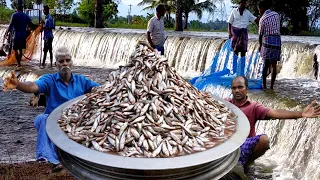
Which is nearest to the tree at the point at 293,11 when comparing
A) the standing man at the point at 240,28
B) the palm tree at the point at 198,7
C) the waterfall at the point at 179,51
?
the palm tree at the point at 198,7

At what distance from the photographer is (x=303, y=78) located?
10867 millimetres

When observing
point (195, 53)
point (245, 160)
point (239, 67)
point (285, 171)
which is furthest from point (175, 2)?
point (245, 160)

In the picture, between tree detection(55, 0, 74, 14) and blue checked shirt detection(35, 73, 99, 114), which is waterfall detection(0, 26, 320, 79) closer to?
blue checked shirt detection(35, 73, 99, 114)

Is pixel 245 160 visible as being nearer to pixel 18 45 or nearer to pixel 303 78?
pixel 303 78

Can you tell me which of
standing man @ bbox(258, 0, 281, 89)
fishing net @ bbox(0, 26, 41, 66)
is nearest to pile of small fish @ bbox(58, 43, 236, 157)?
standing man @ bbox(258, 0, 281, 89)

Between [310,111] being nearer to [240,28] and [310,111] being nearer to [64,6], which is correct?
[240,28]

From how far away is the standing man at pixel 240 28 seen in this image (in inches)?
329

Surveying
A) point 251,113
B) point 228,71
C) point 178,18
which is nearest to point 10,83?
point 251,113

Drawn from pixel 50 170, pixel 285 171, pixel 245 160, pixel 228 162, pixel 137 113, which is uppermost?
pixel 137 113

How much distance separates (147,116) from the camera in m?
2.67

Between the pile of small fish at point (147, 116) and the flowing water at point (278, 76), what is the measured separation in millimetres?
1299

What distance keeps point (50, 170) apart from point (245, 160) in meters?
2.15

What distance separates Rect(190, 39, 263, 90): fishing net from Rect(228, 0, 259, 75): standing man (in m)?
0.04

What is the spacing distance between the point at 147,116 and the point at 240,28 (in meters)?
6.21
